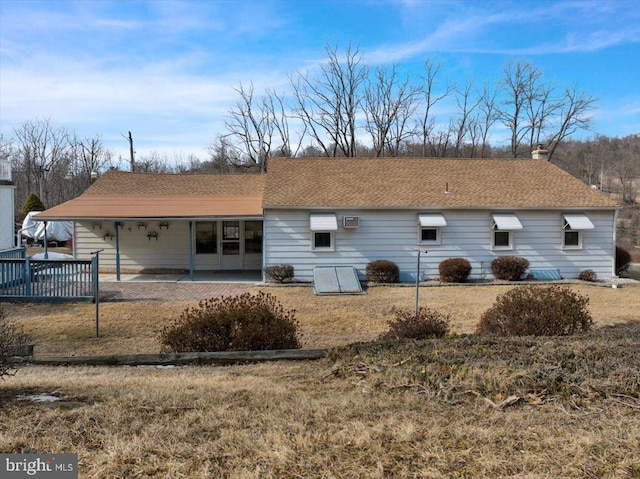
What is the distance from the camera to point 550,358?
479cm

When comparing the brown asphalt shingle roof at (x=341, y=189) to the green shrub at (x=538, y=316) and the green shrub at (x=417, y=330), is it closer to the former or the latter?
the green shrub at (x=538, y=316)

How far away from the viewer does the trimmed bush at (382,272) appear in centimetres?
1603

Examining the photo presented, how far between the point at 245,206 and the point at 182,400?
44.9 ft

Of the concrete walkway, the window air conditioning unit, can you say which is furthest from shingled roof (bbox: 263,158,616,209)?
the concrete walkway

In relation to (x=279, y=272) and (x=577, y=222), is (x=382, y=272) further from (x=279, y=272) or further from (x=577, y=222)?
(x=577, y=222)

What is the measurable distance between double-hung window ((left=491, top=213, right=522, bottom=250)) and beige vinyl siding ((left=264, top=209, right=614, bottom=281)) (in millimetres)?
166

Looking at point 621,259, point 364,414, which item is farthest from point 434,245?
point 364,414

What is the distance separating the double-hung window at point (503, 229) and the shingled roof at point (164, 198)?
8.12 meters

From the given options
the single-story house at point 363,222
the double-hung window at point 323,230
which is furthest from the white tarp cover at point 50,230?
the double-hung window at point 323,230

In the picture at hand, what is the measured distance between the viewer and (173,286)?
15.2 m

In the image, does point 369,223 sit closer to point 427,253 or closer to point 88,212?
point 427,253

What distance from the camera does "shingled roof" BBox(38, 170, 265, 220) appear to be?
16.5 meters

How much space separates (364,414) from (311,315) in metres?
7.56

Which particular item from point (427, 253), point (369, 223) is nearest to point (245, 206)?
point (369, 223)
